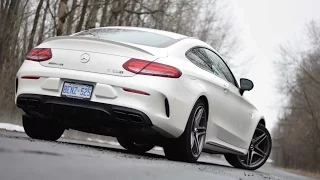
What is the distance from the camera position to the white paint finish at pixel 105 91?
5406 millimetres

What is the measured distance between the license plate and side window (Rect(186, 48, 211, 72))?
133 cm

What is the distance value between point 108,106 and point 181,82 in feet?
2.73

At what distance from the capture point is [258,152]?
8.30m

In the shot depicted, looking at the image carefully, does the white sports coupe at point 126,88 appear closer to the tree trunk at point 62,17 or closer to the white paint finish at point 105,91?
the white paint finish at point 105,91

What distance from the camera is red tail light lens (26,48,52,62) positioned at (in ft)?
19.2

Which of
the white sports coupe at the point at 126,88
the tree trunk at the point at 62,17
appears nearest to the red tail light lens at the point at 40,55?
the white sports coupe at the point at 126,88

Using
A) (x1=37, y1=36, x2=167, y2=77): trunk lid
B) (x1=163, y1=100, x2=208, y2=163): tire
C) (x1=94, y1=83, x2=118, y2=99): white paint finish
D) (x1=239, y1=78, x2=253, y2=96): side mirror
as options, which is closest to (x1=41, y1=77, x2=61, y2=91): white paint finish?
(x1=37, y1=36, x2=167, y2=77): trunk lid

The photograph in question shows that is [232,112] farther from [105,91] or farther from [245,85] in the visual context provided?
[105,91]

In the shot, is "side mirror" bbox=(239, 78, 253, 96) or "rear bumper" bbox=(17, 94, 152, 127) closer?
"rear bumper" bbox=(17, 94, 152, 127)

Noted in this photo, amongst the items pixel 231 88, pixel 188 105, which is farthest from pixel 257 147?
pixel 188 105

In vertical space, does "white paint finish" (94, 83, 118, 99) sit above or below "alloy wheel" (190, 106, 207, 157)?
above

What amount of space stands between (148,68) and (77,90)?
29.6 inches

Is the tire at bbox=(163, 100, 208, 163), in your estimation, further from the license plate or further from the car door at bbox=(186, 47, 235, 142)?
the license plate

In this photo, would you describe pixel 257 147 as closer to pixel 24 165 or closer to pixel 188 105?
pixel 188 105
